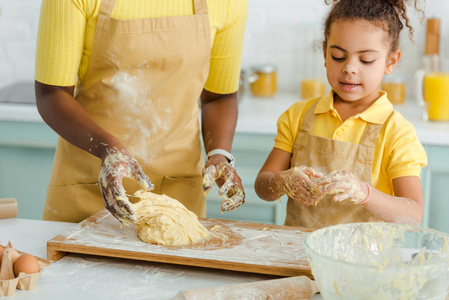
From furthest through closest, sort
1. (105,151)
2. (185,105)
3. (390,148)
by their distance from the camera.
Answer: (185,105) < (390,148) < (105,151)

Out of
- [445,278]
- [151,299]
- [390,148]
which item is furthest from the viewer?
[390,148]

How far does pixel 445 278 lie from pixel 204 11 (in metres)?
0.96

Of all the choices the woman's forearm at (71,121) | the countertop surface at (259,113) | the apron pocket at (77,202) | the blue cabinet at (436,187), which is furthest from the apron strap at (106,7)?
the blue cabinet at (436,187)

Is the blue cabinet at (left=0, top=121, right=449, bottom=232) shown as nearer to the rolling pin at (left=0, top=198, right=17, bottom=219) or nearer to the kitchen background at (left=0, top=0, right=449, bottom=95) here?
the kitchen background at (left=0, top=0, right=449, bottom=95)

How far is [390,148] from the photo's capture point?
1.45m

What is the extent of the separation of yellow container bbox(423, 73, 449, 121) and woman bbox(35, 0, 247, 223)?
3.77 ft

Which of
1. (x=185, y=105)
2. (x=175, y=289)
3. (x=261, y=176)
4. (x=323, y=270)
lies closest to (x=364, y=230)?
(x=323, y=270)

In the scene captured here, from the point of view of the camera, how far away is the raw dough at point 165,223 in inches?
49.5

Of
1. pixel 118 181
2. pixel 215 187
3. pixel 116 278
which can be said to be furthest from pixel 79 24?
pixel 215 187

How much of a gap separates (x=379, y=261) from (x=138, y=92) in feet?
2.58

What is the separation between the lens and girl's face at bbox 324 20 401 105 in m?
1.43

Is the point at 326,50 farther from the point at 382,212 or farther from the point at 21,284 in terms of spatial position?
the point at 21,284

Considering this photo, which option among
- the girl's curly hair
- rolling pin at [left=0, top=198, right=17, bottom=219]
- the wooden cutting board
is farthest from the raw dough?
the girl's curly hair

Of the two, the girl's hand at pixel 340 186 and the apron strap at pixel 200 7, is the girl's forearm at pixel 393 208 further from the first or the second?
the apron strap at pixel 200 7
